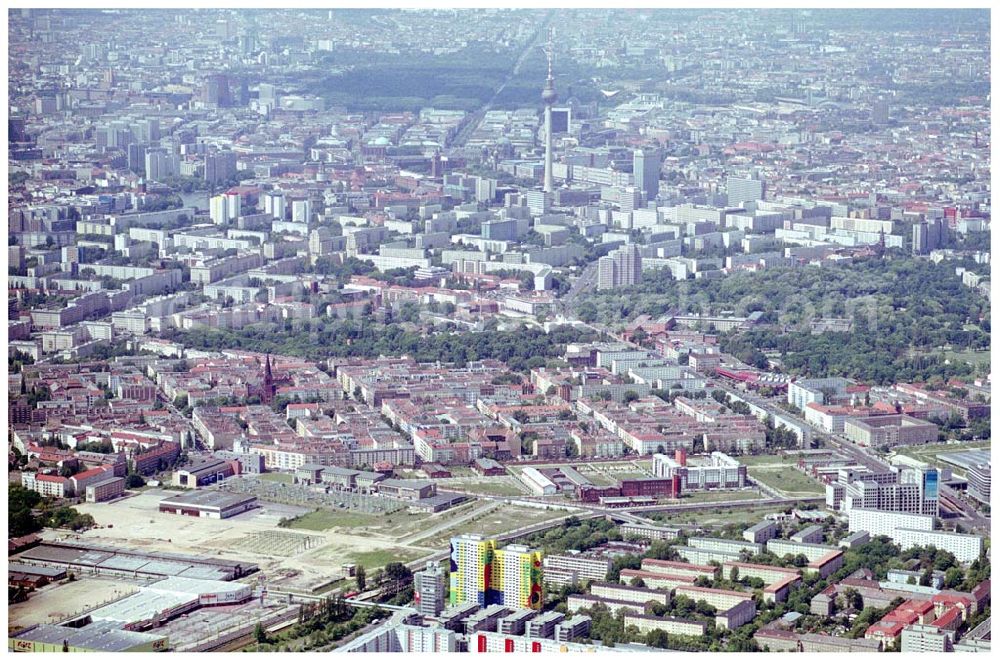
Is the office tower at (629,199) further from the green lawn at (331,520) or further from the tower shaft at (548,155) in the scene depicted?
the green lawn at (331,520)

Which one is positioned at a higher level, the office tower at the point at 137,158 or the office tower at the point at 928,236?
the office tower at the point at 137,158

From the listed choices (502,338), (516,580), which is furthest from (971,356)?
(516,580)

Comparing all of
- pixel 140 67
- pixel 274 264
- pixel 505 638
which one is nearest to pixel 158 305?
pixel 274 264

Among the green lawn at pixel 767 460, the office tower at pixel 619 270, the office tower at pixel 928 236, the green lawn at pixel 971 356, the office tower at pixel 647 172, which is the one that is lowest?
the green lawn at pixel 767 460

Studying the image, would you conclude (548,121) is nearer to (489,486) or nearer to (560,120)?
(560,120)

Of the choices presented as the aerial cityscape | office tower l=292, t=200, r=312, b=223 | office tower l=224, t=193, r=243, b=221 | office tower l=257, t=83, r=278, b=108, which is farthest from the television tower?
office tower l=257, t=83, r=278, b=108

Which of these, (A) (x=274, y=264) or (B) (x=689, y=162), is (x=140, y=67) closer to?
(B) (x=689, y=162)

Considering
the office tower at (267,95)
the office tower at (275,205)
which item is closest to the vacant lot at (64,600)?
the office tower at (275,205)
